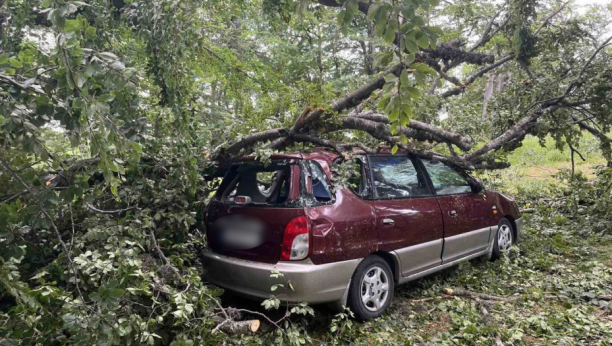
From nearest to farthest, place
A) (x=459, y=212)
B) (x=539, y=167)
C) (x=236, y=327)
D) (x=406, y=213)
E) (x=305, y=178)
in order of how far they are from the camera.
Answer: (x=236, y=327) → (x=305, y=178) → (x=406, y=213) → (x=459, y=212) → (x=539, y=167)

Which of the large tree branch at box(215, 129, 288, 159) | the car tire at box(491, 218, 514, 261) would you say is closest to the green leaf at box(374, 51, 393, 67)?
the large tree branch at box(215, 129, 288, 159)

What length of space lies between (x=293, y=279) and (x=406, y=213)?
1516mm

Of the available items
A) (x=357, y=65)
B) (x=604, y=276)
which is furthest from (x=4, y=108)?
(x=357, y=65)

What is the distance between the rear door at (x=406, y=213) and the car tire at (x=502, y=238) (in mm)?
1580

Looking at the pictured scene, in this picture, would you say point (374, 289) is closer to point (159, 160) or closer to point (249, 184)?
point (249, 184)

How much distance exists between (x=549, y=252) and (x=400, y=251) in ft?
10.9

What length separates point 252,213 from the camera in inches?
142

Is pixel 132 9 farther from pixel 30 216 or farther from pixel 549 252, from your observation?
pixel 549 252

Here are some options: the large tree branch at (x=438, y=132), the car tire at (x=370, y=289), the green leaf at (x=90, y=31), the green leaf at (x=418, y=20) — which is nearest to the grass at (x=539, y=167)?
the large tree branch at (x=438, y=132)

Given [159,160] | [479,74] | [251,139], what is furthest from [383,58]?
[479,74]

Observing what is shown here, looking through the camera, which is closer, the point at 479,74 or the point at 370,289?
the point at 370,289

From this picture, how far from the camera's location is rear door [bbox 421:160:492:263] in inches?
181

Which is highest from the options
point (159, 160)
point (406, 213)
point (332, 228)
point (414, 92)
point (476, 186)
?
point (414, 92)

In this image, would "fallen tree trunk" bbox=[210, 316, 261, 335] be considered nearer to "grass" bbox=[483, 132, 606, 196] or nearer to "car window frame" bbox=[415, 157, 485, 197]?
"car window frame" bbox=[415, 157, 485, 197]
